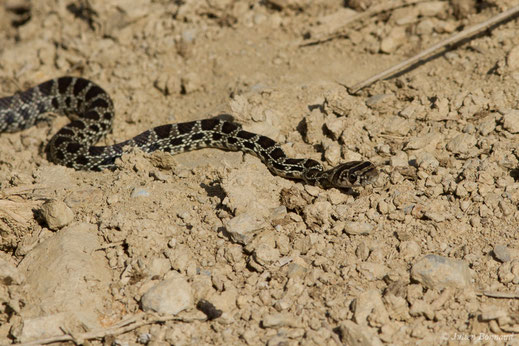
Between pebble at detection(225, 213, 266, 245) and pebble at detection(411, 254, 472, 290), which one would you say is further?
pebble at detection(225, 213, 266, 245)

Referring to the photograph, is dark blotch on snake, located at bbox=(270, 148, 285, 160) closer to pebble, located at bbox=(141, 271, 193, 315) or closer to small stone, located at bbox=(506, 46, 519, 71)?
pebble, located at bbox=(141, 271, 193, 315)

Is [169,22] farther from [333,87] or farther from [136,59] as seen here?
[333,87]

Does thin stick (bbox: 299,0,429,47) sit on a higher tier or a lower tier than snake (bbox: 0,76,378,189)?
higher

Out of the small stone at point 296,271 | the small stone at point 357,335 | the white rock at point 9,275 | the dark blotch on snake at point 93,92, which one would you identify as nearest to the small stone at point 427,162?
the small stone at point 296,271

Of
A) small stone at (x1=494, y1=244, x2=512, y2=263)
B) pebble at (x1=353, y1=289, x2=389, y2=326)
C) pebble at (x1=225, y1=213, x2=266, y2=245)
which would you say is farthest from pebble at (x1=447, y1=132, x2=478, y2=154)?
pebble at (x1=225, y1=213, x2=266, y2=245)

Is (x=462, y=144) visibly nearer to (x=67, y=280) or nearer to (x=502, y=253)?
(x=502, y=253)

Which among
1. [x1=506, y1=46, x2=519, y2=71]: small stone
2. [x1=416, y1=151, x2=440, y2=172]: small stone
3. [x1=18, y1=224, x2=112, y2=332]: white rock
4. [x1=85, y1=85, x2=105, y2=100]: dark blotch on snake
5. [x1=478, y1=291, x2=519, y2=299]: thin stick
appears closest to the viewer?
[x1=478, y1=291, x2=519, y2=299]: thin stick

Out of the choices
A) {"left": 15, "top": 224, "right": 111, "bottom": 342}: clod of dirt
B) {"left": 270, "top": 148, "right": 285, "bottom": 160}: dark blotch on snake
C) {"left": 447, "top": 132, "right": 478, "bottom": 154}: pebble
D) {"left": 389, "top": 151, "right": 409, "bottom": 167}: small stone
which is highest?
{"left": 447, "top": 132, "right": 478, "bottom": 154}: pebble
